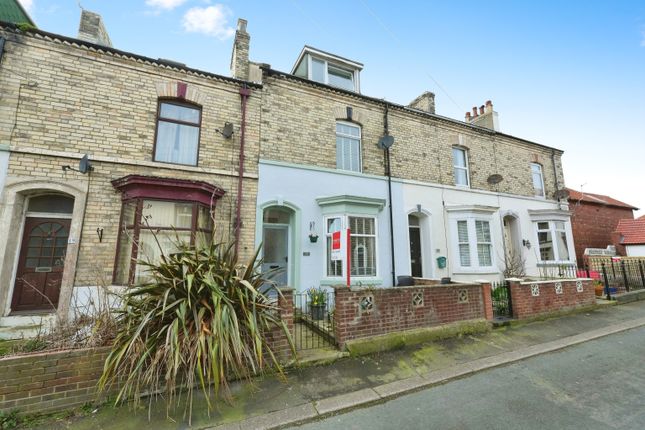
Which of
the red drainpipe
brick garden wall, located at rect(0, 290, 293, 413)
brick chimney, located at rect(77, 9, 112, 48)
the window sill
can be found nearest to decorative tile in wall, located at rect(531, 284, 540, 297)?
the window sill

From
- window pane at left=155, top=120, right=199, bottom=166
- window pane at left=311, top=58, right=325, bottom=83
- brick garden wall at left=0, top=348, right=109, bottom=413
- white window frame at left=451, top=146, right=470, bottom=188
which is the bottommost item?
brick garden wall at left=0, top=348, right=109, bottom=413

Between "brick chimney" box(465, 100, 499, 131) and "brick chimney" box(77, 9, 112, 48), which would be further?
"brick chimney" box(465, 100, 499, 131)

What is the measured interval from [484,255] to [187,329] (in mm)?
10220

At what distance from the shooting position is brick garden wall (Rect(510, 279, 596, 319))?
269 inches

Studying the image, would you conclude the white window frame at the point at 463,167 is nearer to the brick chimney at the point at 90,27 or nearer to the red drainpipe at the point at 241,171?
the red drainpipe at the point at 241,171

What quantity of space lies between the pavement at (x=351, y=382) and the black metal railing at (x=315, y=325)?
679mm

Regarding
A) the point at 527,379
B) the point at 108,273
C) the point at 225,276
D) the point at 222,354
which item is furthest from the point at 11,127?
the point at 527,379

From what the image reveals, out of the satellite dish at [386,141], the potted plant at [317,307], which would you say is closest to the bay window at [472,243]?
the satellite dish at [386,141]

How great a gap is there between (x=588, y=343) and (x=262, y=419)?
668 centimetres

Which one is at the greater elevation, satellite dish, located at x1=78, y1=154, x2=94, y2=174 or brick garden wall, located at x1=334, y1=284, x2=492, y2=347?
satellite dish, located at x1=78, y1=154, x2=94, y2=174

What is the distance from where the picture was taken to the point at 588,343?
5.60 m

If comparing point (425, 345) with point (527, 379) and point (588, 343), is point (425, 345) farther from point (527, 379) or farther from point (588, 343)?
point (588, 343)

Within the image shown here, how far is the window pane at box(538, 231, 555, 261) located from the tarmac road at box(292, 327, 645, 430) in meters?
8.58

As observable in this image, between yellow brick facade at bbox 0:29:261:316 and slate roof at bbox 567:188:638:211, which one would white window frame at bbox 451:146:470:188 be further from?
slate roof at bbox 567:188:638:211
